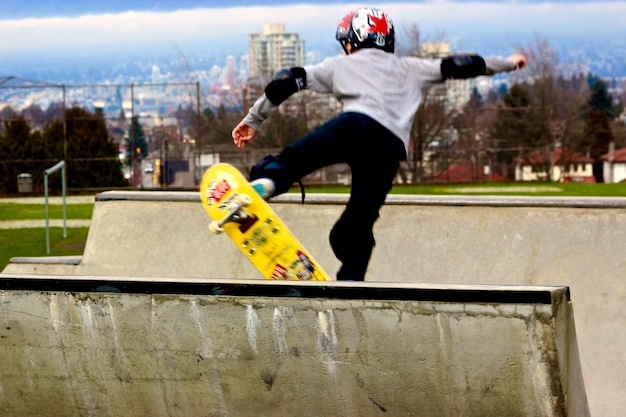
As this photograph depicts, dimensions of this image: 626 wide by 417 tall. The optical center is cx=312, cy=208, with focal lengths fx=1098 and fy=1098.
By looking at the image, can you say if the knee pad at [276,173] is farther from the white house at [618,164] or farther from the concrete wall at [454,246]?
the white house at [618,164]

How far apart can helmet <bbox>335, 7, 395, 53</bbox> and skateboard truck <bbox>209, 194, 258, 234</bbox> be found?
3.91 ft

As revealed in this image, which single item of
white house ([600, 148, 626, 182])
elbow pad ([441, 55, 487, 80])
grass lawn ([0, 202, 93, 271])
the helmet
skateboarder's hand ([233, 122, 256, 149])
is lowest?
white house ([600, 148, 626, 182])

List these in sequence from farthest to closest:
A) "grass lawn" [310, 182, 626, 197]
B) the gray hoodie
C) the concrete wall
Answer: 1. "grass lawn" [310, 182, 626, 197]
2. the concrete wall
3. the gray hoodie

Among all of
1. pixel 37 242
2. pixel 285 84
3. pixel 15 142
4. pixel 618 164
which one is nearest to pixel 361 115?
pixel 285 84

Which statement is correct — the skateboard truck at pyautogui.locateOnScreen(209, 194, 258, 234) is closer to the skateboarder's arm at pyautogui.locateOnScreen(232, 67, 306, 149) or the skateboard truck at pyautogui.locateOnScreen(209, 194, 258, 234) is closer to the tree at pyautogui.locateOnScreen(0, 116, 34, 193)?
the skateboarder's arm at pyautogui.locateOnScreen(232, 67, 306, 149)

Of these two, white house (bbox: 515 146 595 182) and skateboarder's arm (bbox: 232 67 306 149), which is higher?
skateboarder's arm (bbox: 232 67 306 149)

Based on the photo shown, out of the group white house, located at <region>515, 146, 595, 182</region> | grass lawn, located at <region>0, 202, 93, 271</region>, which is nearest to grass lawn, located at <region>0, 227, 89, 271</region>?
grass lawn, located at <region>0, 202, 93, 271</region>

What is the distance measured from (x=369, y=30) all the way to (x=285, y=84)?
1.89 ft

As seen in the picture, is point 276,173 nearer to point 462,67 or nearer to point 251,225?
point 251,225

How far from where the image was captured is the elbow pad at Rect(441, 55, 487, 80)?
6.26 meters

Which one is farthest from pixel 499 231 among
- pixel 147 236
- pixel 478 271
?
pixel 147 236

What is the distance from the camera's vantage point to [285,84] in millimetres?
6191

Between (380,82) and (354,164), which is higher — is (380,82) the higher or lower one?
the higher one

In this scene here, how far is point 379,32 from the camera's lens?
6.27 metres
